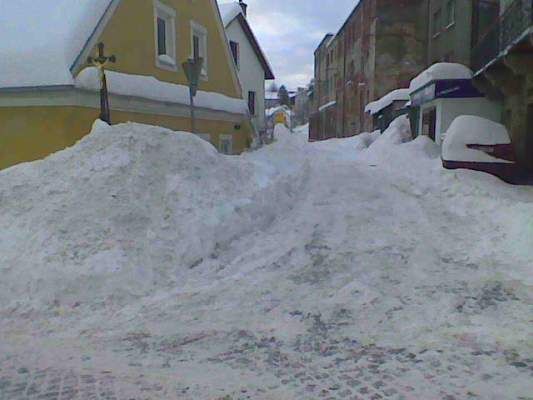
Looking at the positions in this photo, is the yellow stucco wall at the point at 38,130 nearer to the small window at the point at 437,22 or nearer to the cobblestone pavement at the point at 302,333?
the cobblestone pavement at the point at 302,333

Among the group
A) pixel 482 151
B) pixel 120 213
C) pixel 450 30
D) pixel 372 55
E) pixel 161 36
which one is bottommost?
pixel 120 213

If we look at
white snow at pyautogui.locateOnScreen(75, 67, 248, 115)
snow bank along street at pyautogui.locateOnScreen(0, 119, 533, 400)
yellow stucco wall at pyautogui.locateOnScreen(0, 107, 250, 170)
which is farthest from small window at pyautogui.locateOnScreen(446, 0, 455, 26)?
yellow stucco wall at pyautogui.locateOnScreen(0, 107, 250, 170)

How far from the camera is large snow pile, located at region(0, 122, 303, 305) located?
5.37 m

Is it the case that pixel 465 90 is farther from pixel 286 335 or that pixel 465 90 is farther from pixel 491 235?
pixel 286 335

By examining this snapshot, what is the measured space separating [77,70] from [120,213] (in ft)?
14.2

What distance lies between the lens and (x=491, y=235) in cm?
668

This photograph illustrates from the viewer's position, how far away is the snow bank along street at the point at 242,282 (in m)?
3.58

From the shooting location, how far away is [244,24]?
86.2 feet

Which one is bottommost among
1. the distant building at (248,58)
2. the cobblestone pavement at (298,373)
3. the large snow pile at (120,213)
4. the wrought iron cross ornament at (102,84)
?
the cobblestone pavement at (298,373)

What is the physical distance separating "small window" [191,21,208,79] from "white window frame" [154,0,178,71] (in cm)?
126

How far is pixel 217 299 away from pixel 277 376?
1.58 meters

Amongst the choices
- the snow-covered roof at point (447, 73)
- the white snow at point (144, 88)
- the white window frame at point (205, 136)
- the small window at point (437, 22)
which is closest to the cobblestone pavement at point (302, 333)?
the white snow at point (144, 88)

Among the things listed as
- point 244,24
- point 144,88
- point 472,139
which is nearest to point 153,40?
point 144,88

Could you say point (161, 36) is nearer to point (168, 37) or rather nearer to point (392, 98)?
point (168, 37)
